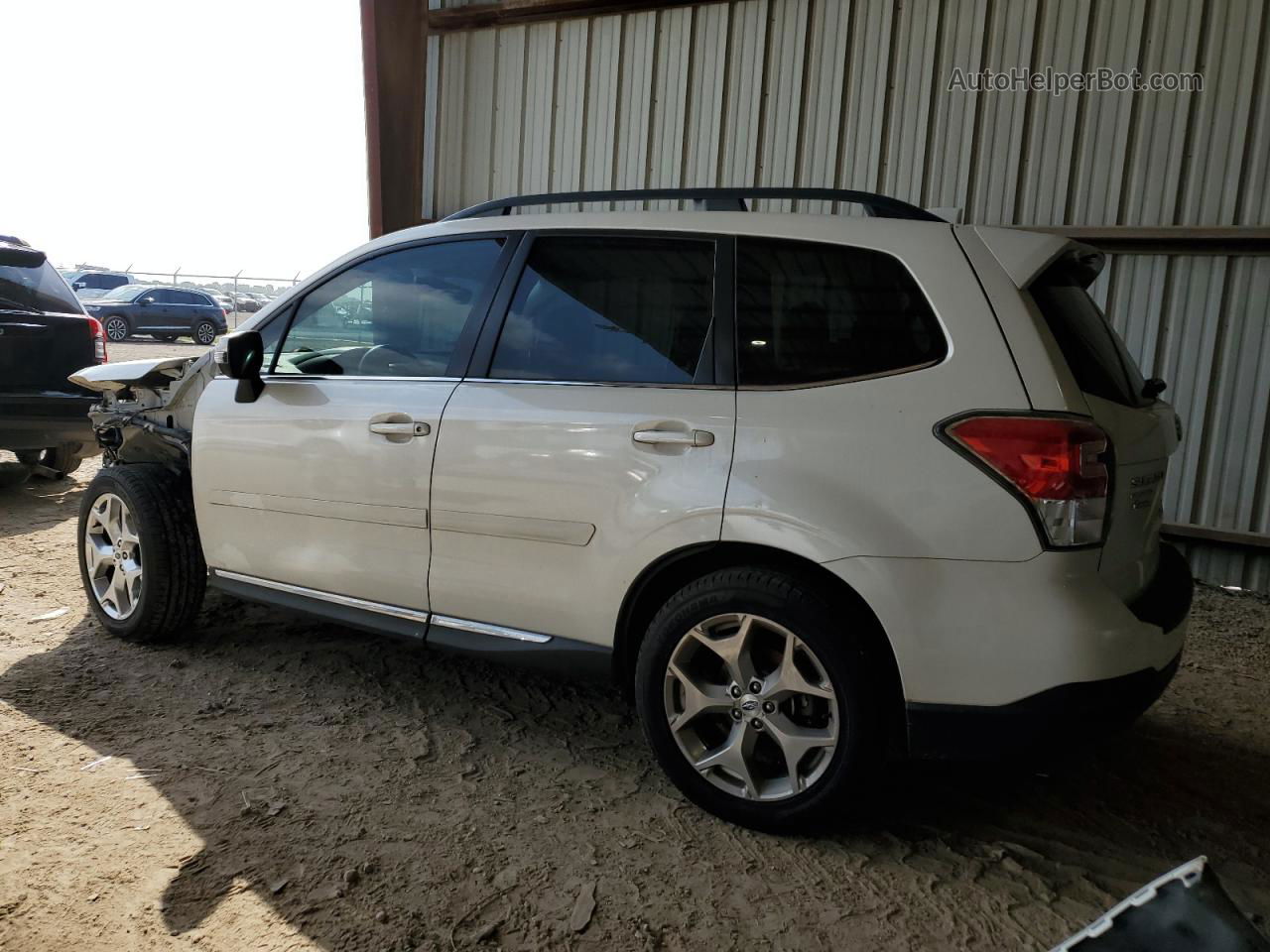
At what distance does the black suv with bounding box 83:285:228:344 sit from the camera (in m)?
24.7

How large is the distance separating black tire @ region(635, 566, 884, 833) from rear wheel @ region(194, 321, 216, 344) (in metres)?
26.0

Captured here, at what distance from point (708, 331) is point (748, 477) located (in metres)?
0.48

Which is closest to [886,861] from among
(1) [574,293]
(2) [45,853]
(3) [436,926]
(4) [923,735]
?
(4) [923,735]

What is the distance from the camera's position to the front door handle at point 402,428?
10.5ft

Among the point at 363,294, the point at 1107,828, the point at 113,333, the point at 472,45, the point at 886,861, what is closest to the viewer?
the point at 886,861

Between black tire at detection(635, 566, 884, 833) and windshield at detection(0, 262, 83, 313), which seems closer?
black tire at detection(635, 566, 884, 833)

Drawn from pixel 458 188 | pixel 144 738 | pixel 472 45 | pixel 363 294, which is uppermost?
pixel 472 45

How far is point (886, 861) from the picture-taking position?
Answer: 2641mm

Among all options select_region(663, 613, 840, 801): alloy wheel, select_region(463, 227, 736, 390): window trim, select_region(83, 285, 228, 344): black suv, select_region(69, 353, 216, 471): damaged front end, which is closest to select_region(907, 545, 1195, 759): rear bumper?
select_region(663, 613, 840, 801): alloy wheel

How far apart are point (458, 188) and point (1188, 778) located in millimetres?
7422

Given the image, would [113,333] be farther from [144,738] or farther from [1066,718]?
[1066,718]

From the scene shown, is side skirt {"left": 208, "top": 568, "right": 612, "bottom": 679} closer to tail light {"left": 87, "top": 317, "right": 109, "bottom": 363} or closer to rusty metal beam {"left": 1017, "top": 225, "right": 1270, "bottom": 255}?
tail light {"left": 87, "top": 317, "right": 109, "bottom": 363}

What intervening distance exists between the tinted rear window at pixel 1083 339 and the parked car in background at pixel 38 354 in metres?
6.44

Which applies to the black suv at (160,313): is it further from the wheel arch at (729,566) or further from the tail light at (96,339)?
the wheel arch at (729,566)
